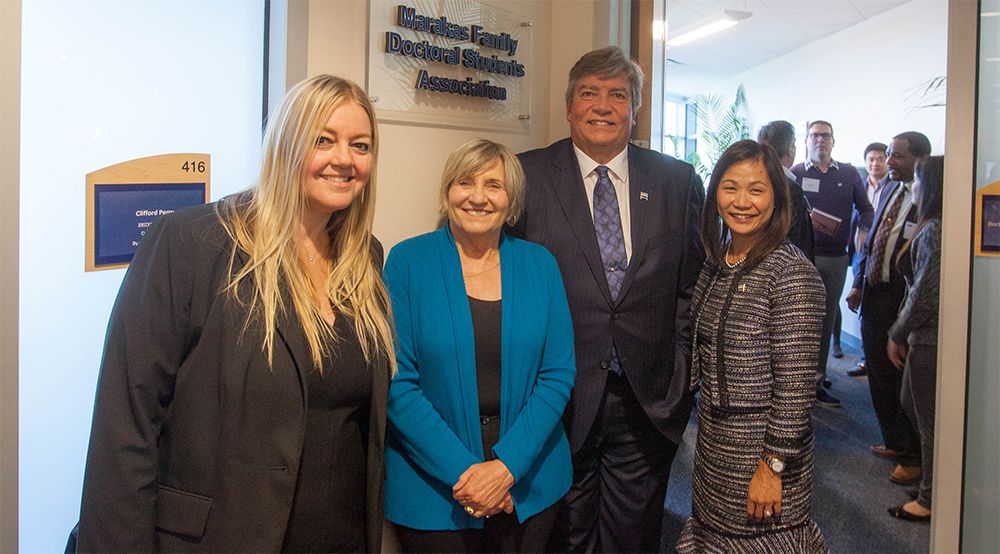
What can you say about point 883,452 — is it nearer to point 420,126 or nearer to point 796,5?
point 796,5

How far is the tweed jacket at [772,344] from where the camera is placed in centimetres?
200

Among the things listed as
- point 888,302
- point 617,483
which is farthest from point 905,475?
point 617,483

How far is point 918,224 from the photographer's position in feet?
9.44

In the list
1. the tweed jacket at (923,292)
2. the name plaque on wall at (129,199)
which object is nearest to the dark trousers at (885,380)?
the tweed jacket at (923,292)

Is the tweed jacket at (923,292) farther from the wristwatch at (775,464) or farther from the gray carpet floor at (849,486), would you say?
the wristwatch at (775,464)

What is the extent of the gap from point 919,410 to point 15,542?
304 centimetres

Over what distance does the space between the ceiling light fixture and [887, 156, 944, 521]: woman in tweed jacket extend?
115 centimetres

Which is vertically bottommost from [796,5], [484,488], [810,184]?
[484,488]

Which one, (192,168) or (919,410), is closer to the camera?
(192,168)

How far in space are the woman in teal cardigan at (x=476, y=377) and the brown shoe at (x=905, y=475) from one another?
6.86 feet

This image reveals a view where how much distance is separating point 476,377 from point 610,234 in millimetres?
696

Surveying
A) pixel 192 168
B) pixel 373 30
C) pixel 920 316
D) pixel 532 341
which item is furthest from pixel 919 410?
pixel 192 168

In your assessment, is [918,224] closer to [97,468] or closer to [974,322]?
[974,322]

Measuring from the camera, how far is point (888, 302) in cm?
320
